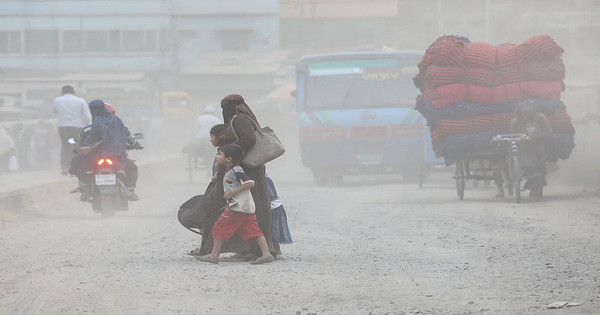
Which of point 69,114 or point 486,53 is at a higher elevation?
point 486,53

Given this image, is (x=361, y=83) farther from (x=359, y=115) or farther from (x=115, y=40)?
(x=115, y=40)

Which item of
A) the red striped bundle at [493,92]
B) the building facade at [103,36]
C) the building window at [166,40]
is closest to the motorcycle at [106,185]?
the red striped bundle at [493,92]

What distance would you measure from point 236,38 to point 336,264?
166 ft

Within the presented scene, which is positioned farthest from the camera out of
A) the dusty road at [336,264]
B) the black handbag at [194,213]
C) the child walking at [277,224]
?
the child walking at [277,224]

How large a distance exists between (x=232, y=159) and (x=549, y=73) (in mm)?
8589

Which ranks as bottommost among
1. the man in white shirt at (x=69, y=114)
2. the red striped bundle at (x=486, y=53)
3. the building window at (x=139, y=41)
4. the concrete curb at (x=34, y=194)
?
the concrete curb at (x=34, y=194)

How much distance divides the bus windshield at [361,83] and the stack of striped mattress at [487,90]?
6.14 meters

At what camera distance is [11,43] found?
5856cm

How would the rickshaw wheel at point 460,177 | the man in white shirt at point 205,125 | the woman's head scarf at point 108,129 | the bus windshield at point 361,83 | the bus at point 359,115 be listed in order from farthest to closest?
1. the man in white shirt at point 205,125
2. the bus windshield at point 361,83
3. the bus at point 359,115
4. the rickshaw wheel at point 460,177
5. the woman's head scarf at point 108,129

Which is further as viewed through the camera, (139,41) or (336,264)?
(139,41)

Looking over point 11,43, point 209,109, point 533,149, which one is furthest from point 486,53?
point 11,43

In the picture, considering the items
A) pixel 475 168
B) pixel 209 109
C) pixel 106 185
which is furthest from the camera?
pixel 209 109

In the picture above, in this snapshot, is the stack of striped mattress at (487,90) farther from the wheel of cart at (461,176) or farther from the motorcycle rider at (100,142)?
the motorcycle rider at (100,142)

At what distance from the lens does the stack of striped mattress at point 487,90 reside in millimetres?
16344
